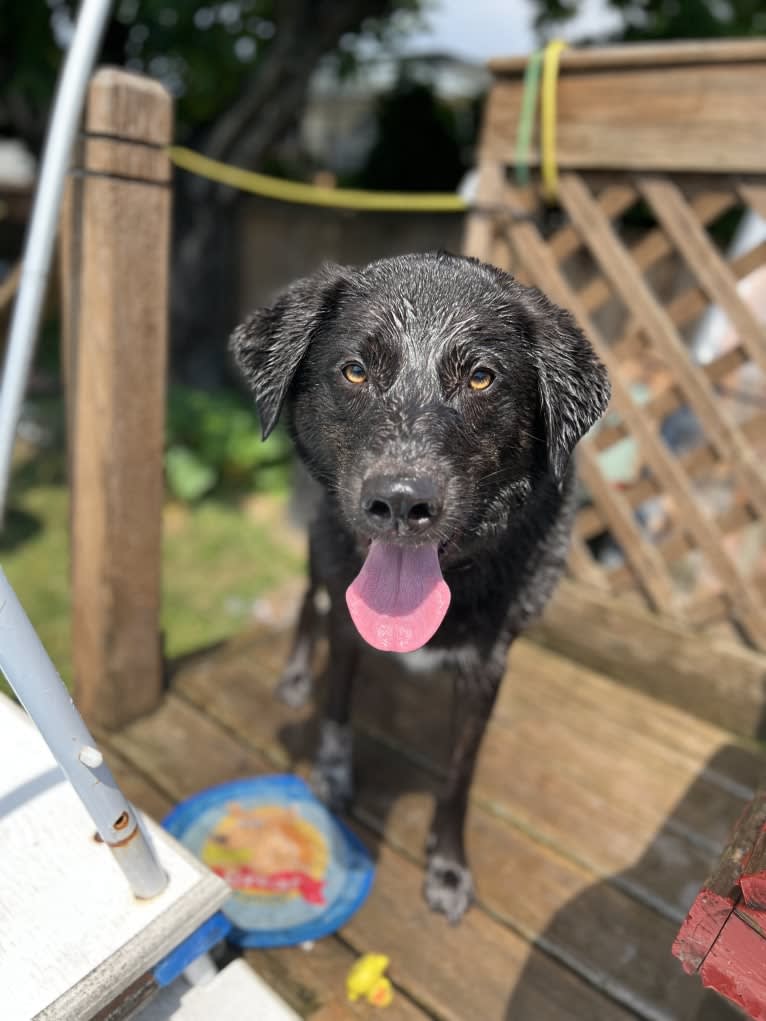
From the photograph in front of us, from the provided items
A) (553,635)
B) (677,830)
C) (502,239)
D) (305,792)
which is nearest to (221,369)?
(502,239)

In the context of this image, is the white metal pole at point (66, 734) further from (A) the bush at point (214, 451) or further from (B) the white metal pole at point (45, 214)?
(A) the bush at point (214, 451)

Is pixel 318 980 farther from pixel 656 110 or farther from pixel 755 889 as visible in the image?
pixel 656 110

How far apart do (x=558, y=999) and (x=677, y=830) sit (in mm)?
799

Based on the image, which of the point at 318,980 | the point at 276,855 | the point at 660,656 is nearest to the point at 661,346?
the point at 660,656

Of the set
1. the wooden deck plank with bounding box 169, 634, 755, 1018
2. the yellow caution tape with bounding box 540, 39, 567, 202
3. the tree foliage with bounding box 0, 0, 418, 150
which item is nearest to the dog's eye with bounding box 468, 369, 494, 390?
the wooden deck plank with bounding box 169, 634, 755, 1018

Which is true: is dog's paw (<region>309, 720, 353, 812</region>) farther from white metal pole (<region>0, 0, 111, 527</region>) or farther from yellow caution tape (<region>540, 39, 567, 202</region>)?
yellow caution tape (<region>540, 39, 567, 202</region>)

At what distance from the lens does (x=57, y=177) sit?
1.98 m

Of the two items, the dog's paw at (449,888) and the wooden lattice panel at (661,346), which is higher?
the wooden lattice panel at (661,346)

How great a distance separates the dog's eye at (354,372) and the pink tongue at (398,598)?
0.41 m

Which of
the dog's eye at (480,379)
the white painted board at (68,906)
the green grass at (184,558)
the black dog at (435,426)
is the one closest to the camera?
the white painted board at (68,906)

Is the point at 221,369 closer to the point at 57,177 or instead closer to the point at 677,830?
the point at 57,177

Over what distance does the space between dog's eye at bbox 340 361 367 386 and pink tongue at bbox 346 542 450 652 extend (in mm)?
408

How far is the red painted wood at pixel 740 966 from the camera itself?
1.05 m

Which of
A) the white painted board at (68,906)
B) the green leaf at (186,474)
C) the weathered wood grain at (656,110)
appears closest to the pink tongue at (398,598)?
the white painted board at (68,906)
